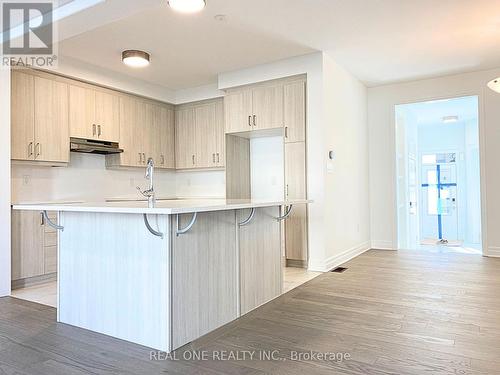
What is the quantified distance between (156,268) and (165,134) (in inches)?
169

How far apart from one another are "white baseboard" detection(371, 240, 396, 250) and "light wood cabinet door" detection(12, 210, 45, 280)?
4974mm

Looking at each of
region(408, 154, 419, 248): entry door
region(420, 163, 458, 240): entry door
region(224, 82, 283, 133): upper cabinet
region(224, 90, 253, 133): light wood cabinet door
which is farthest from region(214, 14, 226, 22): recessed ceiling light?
region(420, 163, 458, 240): entry door

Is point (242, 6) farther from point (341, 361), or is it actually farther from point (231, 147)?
point (341, 361)

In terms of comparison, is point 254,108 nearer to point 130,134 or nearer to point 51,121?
point 130,134

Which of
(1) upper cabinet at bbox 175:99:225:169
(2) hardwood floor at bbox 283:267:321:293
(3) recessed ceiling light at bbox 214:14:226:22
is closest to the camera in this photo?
(3) recessed ceiling light at bbox 214:14:226:22

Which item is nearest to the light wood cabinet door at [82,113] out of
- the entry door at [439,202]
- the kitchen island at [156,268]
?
the kitchen island at [156,268]

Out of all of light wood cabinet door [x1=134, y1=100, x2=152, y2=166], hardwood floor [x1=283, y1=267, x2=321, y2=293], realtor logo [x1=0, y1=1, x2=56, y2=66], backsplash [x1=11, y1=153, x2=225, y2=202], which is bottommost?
hardwood floor [x1=283, y1=267, x2=321, y2=293]

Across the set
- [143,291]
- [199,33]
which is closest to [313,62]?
[199,33]

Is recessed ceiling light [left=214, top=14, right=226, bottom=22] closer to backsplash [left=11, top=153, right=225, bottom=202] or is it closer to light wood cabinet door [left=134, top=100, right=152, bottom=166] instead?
light wood cabinet door [left=134, top=100, right=152, bottom=166]

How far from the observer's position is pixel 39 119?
439 cm

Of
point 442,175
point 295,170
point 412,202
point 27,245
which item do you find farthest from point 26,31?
point 442,175

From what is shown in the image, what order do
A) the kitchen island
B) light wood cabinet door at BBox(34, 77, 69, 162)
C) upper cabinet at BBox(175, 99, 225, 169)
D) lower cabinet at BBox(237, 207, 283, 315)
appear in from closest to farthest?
1. the kitchen island
2. lower cabinet at BBox(237, 207, 283, 315)
3. light wood cabinet door at BBox(34, 77, 69, 162)
4. upper cabinet at BBox(175, 99, 225, 169)

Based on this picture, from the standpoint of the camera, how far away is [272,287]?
3.38 meters

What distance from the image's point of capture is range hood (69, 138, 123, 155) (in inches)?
189
